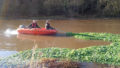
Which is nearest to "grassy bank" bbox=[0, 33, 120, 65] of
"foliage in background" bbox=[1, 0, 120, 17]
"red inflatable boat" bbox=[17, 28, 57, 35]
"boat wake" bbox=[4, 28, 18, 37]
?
"red inflatable boat" bbox=[17, 28, 57, 35]

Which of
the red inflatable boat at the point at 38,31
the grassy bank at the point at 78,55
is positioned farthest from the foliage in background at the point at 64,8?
the grassy bank at the point at 78,55

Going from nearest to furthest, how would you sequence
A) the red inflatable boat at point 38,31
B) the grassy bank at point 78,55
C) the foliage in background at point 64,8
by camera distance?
1. the grassy bank at point 78,55
2. the red inflatable boat at point 38,31
3. the foliage in background at point 64,8

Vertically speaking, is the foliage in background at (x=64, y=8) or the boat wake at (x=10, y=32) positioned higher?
the foliage in background at (x=64, y=8)

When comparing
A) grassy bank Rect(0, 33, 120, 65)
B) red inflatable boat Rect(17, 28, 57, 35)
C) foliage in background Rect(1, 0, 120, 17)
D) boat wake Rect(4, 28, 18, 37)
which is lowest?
grassy bank Rect(0, 33, 120, 65)

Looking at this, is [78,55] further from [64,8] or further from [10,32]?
[64,8]

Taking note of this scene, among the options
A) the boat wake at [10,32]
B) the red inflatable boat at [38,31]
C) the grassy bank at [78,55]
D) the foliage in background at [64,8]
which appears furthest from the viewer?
the foliage in background at [64,8]

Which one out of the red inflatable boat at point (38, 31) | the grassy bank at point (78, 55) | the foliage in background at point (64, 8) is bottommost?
the grassy bank at point (78, 55)

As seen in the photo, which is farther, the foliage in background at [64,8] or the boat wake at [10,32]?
the foliage in background at [64,8]

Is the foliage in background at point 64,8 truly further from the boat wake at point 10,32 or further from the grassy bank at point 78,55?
the grassy bank at point 78,55

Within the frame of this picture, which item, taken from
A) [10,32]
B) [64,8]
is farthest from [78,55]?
[64,8]

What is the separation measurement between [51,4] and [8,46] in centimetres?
1335

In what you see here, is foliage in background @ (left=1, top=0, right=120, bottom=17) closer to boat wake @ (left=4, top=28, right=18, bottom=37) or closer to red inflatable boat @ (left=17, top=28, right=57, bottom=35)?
boat wake @ (left=4, top=28, right=18, bottom=37)

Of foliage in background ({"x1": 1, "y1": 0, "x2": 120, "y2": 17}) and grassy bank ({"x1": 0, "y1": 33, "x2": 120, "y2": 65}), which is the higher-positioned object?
foliage in background ({"x1": 1, "y1": 0, "x2": 120, "y2": 17})

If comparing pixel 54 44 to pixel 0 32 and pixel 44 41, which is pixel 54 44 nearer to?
pixel 44 41
